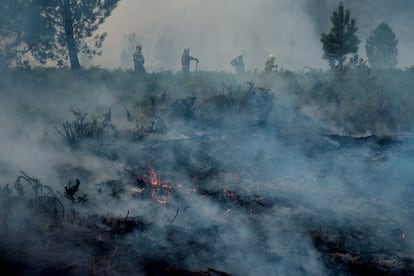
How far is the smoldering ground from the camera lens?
3.97 m

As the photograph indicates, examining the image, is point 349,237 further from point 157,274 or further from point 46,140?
point 46,140

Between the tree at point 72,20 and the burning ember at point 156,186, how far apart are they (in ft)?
23.2

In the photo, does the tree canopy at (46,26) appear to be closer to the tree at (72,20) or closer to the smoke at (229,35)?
the tree at (72,20)

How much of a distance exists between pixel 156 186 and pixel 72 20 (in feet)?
27.2

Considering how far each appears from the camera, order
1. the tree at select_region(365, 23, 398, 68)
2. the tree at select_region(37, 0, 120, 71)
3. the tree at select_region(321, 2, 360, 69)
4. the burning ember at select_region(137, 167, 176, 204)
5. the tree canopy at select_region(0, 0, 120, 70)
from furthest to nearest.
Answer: the tree at select_region(365, 23, 398, 68) < the tree at select_region(321, 2, 360, 69) < the tree at select_region(37, 0, 120, 71) < the tree canopy at select_region(0, 0, 120, 70) < the burning ember at select_region(137, 167, 176, 204)

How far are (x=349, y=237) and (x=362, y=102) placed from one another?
579 centimetres

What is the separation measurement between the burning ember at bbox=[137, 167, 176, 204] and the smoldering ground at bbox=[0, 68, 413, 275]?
0.04m

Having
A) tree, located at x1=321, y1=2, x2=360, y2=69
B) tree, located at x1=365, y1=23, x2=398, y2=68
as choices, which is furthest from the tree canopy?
tree, located at x1=365, y1=23, x2=398, y2=68

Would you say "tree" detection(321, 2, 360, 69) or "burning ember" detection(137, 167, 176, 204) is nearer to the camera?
"burning ember" detection(137, 167, 176, 204)

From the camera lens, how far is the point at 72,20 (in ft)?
38.2

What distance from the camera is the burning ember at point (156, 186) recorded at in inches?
217

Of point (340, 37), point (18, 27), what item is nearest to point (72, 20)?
point (18, 27)

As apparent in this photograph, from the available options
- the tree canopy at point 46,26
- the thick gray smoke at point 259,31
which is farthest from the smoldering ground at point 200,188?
the thick gray smoke at point 259,31

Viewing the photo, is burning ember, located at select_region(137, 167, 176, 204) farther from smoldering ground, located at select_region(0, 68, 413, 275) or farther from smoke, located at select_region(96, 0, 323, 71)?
smoke, located at select_region(96, 0, 323, 71)
